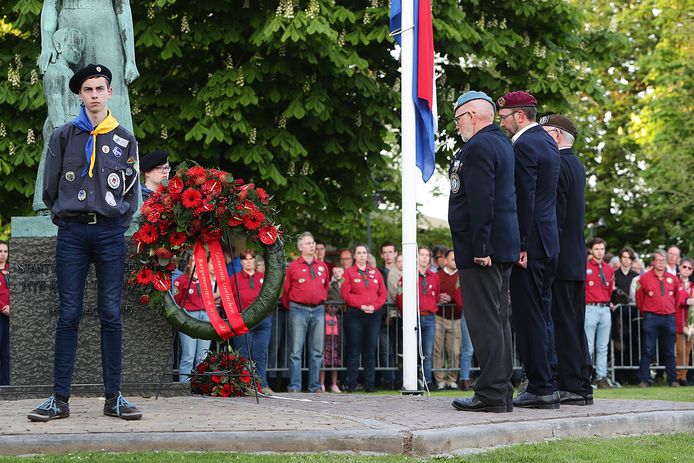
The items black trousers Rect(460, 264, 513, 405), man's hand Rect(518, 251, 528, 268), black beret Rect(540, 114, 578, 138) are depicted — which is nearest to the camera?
black trousers Rect(460, 264, 513, 405)

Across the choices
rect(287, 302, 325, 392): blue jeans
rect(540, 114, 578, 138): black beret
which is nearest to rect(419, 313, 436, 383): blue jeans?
rect(287, 302, 325, 392): blue jeans

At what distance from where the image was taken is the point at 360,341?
16.3m

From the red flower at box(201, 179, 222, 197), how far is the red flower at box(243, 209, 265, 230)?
34cm

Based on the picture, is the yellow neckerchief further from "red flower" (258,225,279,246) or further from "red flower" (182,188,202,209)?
"red flower" (258,225,279,246)

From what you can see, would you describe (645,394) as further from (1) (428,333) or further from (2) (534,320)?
(2) (534,320)

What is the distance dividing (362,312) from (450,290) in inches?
71.5

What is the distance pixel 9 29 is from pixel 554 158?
10788 mm

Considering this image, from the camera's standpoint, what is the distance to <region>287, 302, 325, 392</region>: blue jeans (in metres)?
15.5

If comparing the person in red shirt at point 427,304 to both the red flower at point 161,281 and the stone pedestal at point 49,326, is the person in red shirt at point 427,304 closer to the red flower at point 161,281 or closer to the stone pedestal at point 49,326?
the stone pedestal at point 49,326

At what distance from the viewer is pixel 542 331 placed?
9383 mm

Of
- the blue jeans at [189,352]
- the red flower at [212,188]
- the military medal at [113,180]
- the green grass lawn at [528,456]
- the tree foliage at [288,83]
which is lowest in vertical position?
the green grass lawn at [528,456]

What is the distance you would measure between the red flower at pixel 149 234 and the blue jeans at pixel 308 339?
6047 mm

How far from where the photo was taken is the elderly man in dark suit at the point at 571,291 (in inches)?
391

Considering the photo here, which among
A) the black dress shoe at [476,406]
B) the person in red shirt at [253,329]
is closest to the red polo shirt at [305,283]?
the person in red shirt at [253,329]
